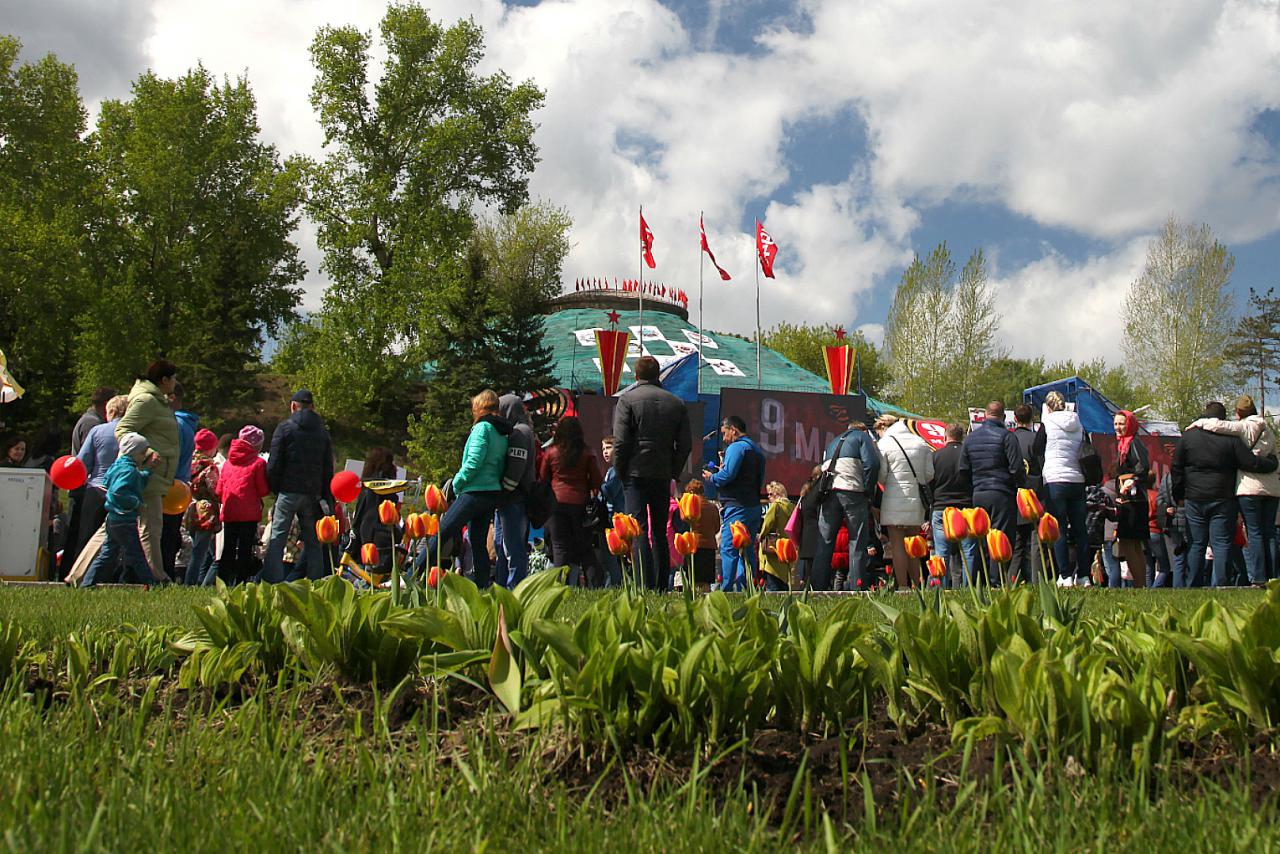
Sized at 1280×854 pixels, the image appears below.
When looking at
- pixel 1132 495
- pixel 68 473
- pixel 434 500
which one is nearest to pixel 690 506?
pixel 434 500

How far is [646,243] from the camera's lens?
3928 cm

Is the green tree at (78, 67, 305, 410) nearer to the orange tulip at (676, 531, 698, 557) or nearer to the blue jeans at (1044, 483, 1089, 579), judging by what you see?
the blue jeans at (1044, 483, 1089, 579)

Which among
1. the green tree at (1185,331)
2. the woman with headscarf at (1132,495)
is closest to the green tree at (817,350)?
the green tree at (1185,331)

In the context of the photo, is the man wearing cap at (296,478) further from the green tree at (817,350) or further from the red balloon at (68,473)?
the green tree at (817,350)

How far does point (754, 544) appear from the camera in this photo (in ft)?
29.6

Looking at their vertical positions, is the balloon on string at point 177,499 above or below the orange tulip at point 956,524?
above

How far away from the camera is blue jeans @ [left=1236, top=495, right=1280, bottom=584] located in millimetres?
9250

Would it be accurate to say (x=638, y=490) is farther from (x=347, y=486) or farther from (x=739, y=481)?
(x=347, y=486)

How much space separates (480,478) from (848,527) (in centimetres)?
349

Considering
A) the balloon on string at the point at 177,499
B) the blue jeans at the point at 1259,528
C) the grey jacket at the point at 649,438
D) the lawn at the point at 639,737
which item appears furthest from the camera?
the blue jeans at the point at 1259,528

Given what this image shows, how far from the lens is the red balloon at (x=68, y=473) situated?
322 inches

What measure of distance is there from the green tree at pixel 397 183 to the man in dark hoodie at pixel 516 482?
30.0 metres

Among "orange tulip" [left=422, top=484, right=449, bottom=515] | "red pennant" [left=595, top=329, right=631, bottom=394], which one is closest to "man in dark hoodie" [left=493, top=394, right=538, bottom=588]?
"orange tulip" [left=422, top=484, right=449, bottom=515]

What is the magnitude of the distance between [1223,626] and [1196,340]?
49531mm
